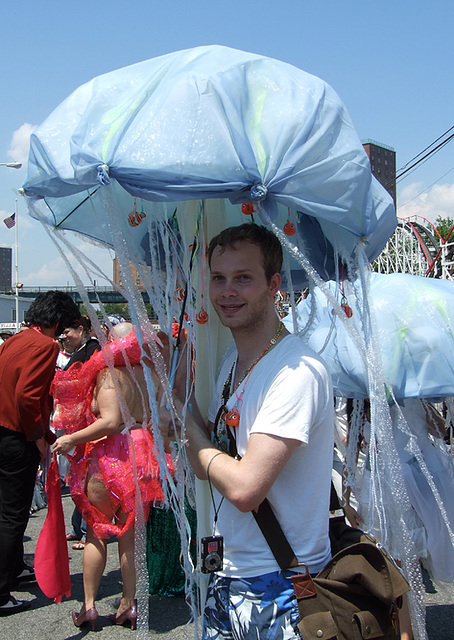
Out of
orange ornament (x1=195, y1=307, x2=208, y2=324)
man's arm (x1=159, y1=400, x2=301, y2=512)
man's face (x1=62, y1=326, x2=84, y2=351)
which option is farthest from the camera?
man's face (x1=62, y1=326, x2=84, y2=351)

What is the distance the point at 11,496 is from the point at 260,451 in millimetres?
2663

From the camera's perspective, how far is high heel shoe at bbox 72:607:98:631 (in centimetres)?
348

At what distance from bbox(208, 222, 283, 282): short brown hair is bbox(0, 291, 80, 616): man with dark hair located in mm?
2210

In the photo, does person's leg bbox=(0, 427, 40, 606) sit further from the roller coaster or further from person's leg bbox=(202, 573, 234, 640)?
the roller coaster

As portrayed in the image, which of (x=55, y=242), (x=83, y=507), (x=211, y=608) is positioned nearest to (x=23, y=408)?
(x=83, y=507)

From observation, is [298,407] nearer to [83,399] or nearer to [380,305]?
[380,305]

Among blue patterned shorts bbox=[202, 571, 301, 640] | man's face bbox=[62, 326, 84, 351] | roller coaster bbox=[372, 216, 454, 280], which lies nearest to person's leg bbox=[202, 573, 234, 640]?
blue patterned shorts bbox=[202, 571, 301, 640]

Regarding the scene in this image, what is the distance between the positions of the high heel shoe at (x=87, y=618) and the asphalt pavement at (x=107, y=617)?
0.03m

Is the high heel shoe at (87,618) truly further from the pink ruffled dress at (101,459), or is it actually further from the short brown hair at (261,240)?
the short brown hair at (261,240)

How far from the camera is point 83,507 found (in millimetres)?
3484

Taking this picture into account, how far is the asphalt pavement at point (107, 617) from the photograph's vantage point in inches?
135

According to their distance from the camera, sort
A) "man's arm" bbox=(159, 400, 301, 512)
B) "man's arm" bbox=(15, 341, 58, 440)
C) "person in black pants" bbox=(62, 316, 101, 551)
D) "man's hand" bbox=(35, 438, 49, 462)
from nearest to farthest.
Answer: "man's arm" bbox=(159, 400, 301, 512), "man's arm" bbox=(15, 341, 58, 440), "man's hand" bbox=(35, 438, 49, 462), "person in black pants" bbox=(62, 316, 101, 551)

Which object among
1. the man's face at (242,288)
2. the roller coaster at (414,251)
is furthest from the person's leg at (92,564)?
the roller coaster at (414,251)

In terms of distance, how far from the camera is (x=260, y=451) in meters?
1.57
